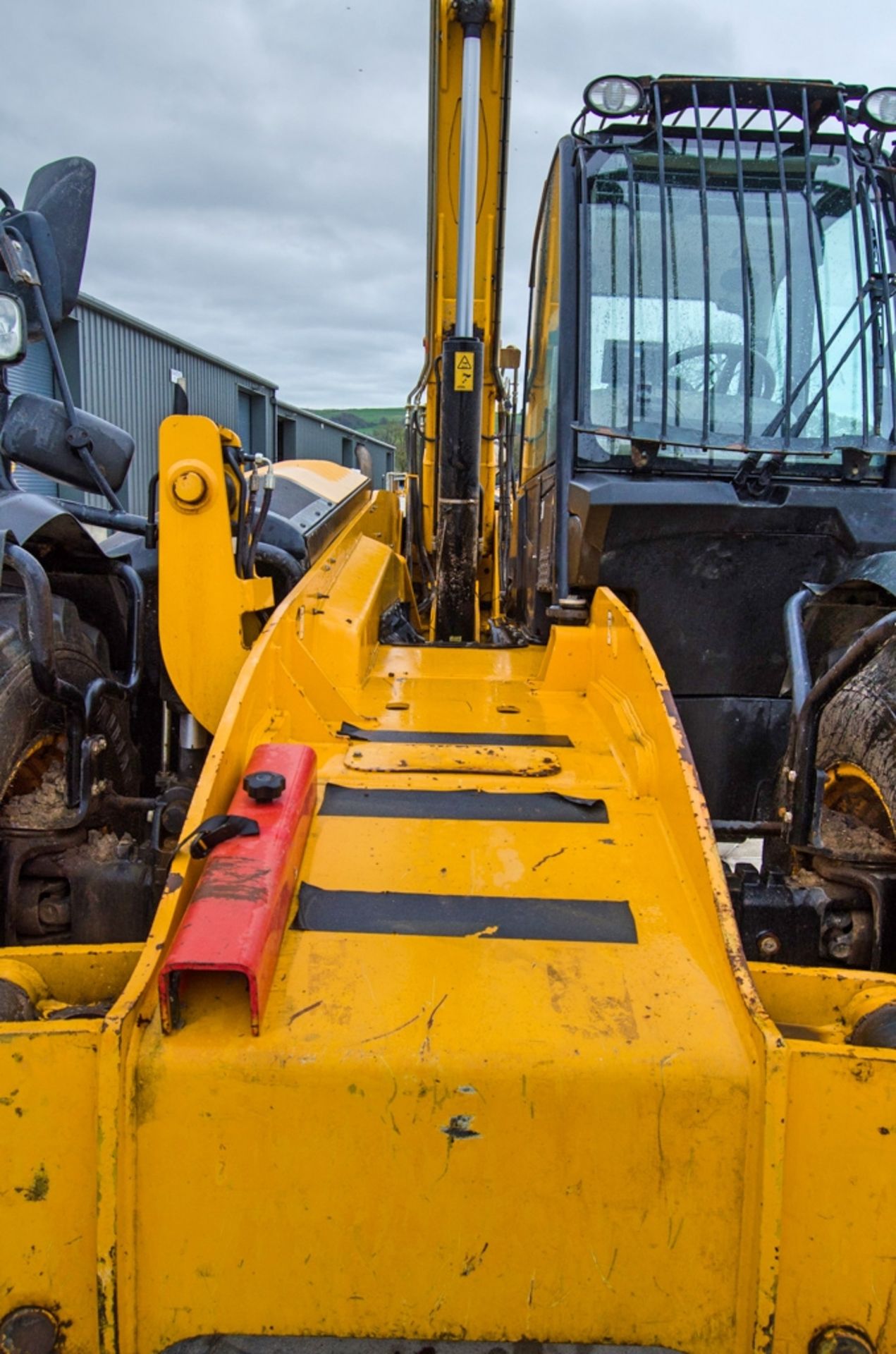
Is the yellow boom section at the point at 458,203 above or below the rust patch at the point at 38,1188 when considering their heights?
above

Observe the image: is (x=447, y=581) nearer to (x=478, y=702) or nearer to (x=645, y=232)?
(x=478, y=702)

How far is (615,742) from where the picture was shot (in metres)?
2.57

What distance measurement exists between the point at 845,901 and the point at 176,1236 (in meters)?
1.48

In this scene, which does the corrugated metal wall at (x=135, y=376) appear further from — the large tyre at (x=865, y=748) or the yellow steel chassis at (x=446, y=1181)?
the yellow steel chassis at (x=446, y=1181)

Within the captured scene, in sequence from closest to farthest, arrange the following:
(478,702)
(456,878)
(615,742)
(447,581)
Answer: (456,878), (615,742), (478,702), (447,581)

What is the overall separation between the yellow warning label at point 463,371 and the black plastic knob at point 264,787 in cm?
243

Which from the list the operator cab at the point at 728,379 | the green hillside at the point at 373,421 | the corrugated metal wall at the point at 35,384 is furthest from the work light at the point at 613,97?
the green hillside at the point at 373,421

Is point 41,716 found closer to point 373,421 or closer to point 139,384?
point 139,384

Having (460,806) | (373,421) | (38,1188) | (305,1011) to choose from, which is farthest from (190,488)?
(373,421)

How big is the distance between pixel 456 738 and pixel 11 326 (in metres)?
1.49

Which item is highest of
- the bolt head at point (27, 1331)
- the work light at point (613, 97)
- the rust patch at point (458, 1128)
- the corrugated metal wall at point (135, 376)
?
the corrugated metal wall at point (135, 376)

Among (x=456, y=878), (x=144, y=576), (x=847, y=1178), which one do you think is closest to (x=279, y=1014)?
(x=456, y=878)

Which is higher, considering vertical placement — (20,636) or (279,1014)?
(20,636)

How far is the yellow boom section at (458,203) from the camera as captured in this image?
14.7 feet
